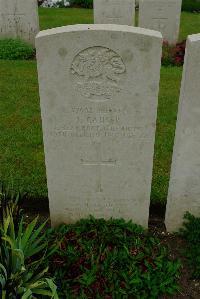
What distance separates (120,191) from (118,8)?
7381 millimetres

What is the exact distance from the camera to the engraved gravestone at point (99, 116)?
3.30m

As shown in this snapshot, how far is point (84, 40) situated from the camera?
328 cm

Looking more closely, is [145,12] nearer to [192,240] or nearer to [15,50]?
[15,50]

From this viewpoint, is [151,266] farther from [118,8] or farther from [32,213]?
[118,8]

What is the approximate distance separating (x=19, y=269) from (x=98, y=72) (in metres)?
1.74

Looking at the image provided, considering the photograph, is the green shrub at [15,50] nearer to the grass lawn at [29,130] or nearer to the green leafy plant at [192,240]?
the grass lawn at [29,130]

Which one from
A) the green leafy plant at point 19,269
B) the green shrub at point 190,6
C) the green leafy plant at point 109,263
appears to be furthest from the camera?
the green shrub at point 190,6

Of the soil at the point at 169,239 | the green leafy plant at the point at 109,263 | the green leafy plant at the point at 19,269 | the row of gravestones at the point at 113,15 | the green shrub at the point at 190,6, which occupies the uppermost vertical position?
the row of gravestones at the point at 113,15

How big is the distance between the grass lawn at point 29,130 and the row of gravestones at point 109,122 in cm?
68

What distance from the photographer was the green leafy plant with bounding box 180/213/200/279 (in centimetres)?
385

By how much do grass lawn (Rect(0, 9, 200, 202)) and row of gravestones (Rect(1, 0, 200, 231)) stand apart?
27.1 inches

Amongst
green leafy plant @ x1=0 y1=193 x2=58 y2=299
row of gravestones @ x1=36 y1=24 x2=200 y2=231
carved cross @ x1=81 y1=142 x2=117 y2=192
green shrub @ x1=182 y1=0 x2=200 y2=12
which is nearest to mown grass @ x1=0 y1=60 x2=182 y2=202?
row of gravestones @ x1=36 y1=24 x2=200 y2=231

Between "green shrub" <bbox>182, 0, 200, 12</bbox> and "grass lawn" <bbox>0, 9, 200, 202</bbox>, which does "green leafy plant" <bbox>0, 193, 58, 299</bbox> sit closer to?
"grass lawn" <bbox>0, 9, 200, 202</bbox>

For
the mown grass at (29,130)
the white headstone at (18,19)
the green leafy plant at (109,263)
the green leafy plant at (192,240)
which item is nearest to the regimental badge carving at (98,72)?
the green leafy plant at (109,263)
